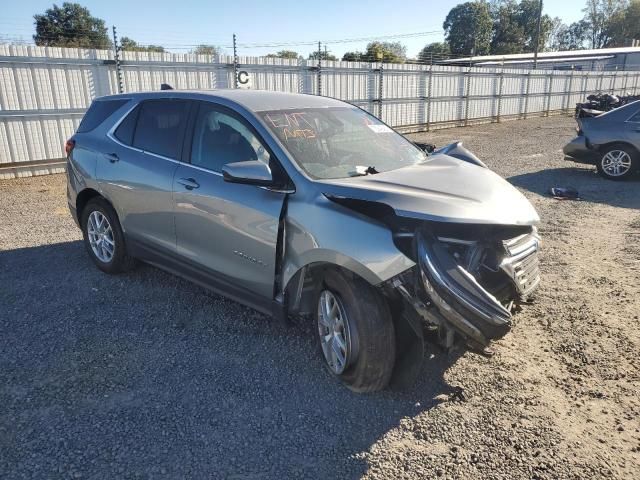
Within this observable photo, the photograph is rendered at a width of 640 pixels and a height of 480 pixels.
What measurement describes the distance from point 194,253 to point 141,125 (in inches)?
56.0

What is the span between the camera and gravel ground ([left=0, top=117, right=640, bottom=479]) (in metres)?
2.66

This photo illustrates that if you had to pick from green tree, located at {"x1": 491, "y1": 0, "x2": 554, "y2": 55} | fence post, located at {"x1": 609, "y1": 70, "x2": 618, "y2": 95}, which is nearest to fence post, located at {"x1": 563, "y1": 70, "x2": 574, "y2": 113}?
fence post, located at {"x1": 609, "y1": 70, "x2": 618, "y2": 95}

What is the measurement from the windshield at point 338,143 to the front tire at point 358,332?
2.61 ft

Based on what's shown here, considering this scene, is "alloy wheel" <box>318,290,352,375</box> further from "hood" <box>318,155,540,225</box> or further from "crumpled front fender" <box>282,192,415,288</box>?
"hood" <box>318,155,540,225</box>

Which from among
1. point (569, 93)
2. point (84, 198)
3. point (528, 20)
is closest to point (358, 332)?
point (84, 198)

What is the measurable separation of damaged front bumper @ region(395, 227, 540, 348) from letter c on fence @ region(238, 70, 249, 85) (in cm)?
1125

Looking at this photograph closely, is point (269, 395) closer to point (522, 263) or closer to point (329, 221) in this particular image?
point (329, 221)

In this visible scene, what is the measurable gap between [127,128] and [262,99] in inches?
59.3

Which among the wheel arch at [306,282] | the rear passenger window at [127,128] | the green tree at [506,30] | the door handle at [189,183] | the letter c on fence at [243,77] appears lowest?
the wheel arch at [306,282]

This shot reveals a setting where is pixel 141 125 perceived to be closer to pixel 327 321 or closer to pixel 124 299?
pixel 124 299

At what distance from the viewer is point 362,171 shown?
11.9 feet

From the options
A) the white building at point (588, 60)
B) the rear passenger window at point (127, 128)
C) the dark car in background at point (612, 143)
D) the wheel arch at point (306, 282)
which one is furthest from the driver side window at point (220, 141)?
the white building at point (588, 60)

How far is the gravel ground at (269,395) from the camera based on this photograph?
105 inches

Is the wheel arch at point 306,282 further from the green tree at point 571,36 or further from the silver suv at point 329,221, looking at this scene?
the green tree at point 571,36
